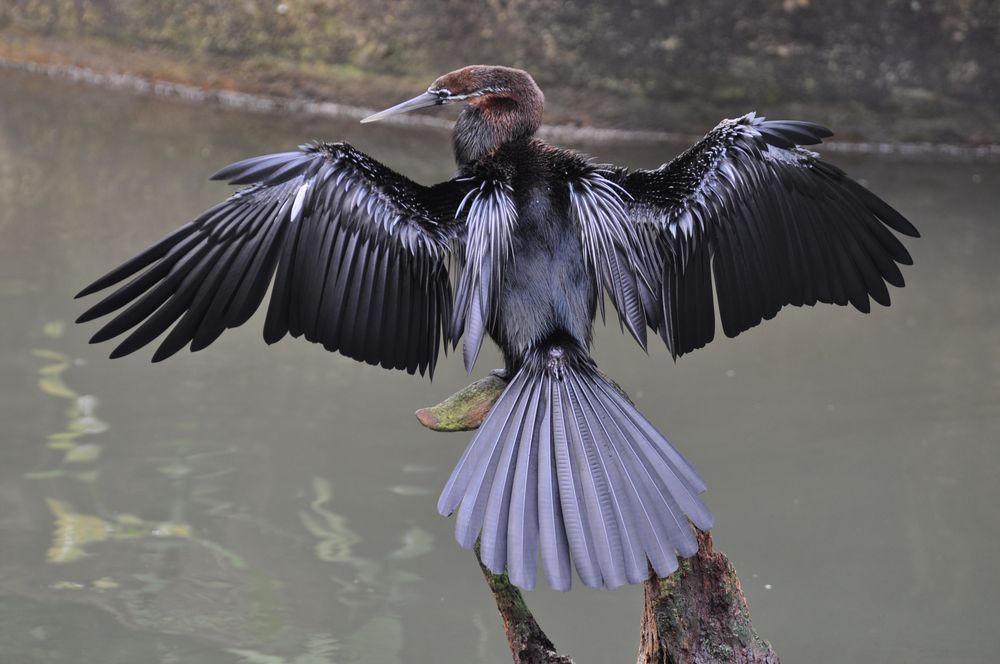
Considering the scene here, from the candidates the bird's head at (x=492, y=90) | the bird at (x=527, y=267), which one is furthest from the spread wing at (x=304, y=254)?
the bird's head at (x=492, y=90)

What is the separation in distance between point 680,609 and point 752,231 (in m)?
0.85

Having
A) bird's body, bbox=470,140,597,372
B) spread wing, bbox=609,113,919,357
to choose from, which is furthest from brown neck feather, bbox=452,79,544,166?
spread wing, bbox=609,113,919,357

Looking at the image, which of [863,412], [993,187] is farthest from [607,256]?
[993,187]

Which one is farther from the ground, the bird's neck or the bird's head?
the bird's head

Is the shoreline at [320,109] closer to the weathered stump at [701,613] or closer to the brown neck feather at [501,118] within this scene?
the brown neck feather at [501,118]

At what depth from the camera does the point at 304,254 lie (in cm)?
250

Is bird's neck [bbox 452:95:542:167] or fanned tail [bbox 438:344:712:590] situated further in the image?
bird's neck [bbox 452:95:542:167]

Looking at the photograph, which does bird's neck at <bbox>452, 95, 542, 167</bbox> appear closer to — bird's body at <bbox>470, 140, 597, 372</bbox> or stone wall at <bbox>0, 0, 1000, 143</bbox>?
bird's body at <bbox>470, 140, 597, 372</bbox>

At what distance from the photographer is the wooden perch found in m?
2.47

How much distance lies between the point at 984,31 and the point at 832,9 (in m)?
0.83

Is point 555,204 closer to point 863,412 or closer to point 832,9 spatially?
point 863,412

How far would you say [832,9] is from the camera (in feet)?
21.8

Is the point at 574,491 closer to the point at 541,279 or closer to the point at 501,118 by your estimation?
the point at 541,279

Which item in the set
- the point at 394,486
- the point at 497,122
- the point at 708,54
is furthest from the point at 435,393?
the point at 708,54
